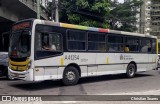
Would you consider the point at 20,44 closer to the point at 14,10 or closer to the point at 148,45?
the point at 148,45

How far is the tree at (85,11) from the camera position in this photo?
30.3 meters

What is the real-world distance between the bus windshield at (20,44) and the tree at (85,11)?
56.9 ft

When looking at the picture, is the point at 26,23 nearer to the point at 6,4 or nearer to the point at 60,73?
the point at 60,73

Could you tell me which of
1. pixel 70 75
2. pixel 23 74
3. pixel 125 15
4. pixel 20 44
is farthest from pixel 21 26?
pixel 125 15

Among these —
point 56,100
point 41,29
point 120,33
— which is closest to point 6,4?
point 120,33

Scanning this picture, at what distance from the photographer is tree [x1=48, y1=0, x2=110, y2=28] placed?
1192 inches

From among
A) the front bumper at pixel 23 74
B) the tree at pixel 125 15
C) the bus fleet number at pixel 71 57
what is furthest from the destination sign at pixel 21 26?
the tree at pixel 125 15

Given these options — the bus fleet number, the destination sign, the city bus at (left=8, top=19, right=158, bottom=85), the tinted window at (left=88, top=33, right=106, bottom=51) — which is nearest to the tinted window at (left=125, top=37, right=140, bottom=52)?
the city bus at (left=8, top=19, right=158, bottom=85)

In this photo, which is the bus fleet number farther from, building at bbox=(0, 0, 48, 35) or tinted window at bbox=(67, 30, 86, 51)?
building at bbox=(0, 0, 48, 35)

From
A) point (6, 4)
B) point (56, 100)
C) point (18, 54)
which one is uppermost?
point (6, 4)

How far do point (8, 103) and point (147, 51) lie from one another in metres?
11.9

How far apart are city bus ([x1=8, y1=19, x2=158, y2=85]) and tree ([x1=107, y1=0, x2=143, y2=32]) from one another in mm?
31463

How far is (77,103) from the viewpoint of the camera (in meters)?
9.16

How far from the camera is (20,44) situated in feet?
41.9
